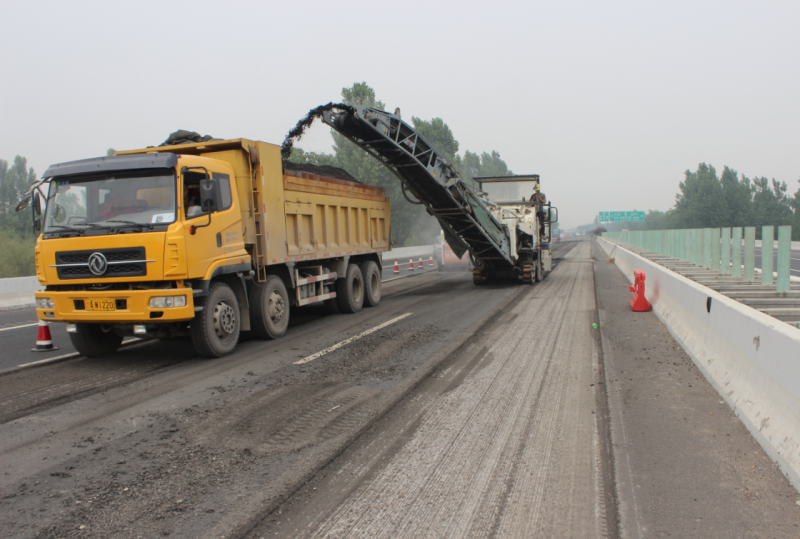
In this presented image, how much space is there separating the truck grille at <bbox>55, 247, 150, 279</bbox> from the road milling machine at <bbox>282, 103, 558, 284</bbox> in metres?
5.05

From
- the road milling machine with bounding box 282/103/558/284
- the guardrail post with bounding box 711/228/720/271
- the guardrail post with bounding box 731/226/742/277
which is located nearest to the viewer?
the guardrail post with bounding box 731/226/742/277

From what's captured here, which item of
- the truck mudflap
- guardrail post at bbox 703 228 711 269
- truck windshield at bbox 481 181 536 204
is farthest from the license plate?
truck windshield at bbox 481 181 536 204

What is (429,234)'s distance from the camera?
2630 inches

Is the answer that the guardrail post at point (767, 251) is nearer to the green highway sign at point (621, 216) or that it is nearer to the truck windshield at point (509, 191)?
the truck windshield at point (509, 191)

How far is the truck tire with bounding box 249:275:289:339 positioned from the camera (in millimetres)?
8703

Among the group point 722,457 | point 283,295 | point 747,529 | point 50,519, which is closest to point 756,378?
point 722,457

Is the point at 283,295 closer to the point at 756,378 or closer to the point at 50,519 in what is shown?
the point at 50,519

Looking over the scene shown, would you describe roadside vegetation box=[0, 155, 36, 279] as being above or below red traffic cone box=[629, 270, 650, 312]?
above

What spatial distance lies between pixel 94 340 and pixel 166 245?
7.31 feet

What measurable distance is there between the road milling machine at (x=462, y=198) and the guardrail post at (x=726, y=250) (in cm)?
549

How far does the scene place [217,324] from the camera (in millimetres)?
7629

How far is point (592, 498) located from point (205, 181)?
5829mm

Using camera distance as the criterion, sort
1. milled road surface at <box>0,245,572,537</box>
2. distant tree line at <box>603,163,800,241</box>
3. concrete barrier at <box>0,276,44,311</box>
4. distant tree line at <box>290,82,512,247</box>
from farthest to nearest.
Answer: distant tree line at <box>603,163,800,241</box> < distant tree line at <box>290,82,512,247</box> < concrete barrier at <box>0,276,44,311</box> < milled road surface at <box>0,245,572,537</box>

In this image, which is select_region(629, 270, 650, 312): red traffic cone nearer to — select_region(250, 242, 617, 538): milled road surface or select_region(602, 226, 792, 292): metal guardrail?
select_region(602, 226, 792, 292): metal guardrail
